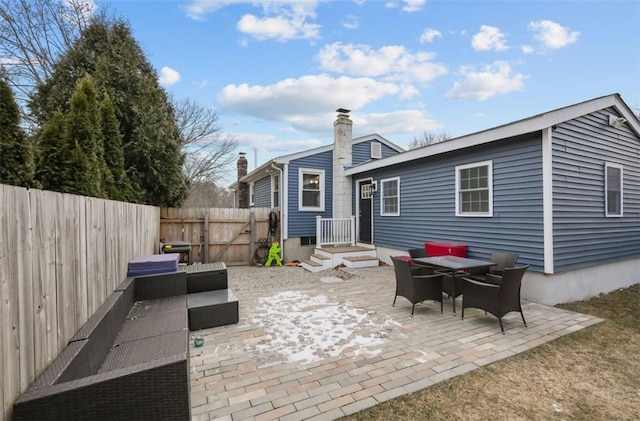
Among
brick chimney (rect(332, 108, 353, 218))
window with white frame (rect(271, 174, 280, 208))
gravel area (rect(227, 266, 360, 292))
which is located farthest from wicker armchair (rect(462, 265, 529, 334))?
window with white frame (rect(271, 174, 280, 208))

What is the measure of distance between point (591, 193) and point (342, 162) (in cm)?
636

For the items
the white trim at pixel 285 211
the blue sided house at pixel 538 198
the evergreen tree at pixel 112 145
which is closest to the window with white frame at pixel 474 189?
the blue sided house at pixel 538 198

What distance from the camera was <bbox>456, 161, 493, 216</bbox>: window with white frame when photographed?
19.2 ft

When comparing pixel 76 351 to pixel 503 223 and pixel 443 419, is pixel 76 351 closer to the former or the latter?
pixel 443 419

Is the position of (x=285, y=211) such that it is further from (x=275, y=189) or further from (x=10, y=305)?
(x=10, y=305)

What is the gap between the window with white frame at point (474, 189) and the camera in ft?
19.2

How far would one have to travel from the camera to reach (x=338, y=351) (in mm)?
3168

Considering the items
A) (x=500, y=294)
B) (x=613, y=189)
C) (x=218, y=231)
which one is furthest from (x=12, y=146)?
(x=613, y=189)

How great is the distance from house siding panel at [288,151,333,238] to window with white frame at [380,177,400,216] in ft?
6.72

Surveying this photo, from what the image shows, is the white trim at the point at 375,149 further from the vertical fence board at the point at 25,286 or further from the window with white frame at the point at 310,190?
the vertical fence board at the point at 25,286

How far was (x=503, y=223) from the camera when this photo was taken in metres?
5.55

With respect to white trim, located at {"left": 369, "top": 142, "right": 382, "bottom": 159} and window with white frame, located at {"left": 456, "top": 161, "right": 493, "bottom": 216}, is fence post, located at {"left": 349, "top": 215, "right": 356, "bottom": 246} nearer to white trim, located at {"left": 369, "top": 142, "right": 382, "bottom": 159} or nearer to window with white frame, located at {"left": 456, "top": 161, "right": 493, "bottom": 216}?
white trim, located at {"left": 369, "top": 142, "right": 382, "bottom": 159}

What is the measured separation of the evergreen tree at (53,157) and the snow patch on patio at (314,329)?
3173 mm

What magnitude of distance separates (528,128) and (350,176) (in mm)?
5713
